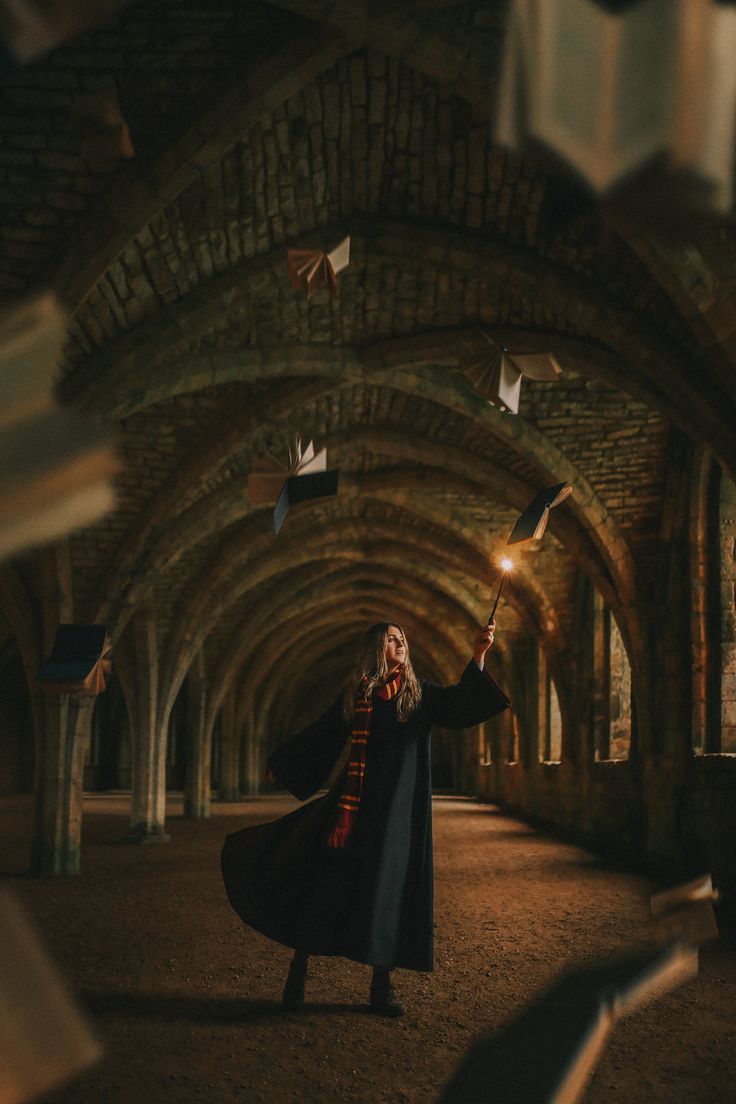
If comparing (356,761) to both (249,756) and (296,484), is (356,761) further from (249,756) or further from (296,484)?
(249,756)

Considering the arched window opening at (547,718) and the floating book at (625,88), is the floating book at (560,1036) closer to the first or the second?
the floating book at (625,88)

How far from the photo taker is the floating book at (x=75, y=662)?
8.88 metres

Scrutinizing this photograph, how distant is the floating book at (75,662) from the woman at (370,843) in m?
4.58

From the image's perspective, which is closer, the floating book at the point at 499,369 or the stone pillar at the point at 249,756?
the floating book at the point at 499,369

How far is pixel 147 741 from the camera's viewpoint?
1411 cm

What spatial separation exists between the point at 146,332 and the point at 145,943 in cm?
424

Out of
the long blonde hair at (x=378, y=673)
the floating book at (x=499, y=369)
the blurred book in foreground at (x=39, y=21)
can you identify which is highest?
the floating book at (x=499, y=369)

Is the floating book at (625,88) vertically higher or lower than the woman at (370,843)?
higher

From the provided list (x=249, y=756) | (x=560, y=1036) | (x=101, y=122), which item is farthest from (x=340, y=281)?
(x=249, y=756)

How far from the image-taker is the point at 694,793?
31.9 ft

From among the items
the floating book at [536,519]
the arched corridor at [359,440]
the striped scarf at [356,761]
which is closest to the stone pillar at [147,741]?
the arched corridor at [359,440]

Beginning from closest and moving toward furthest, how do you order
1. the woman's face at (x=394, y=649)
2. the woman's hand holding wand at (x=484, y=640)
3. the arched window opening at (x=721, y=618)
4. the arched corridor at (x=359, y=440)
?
1. the woman's hand holding wand at (x=484, y=640)
2. the arched corridor at (x=359, y=440)
3. the woman's face at (x=394, y=649)
4. the arched window opening at (x=721, y=618)

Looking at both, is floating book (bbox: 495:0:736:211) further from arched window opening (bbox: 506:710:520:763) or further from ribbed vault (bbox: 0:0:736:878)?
arched window opening (bbox: 506:710:520:763)

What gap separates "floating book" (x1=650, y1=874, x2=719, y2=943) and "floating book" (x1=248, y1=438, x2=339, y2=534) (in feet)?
16.6
